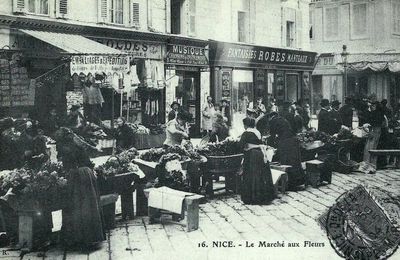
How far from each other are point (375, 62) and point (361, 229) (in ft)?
68.7

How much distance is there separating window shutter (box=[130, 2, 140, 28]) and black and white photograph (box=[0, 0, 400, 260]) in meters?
0.09

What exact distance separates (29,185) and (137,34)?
8927 millimetres

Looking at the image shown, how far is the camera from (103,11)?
43.1 feet

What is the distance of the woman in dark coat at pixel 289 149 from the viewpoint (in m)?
9.18

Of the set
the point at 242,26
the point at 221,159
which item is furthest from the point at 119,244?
the point at 242,26

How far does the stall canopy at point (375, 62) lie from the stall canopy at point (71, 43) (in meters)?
15.5

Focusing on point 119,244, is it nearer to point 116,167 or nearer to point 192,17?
point 116,167

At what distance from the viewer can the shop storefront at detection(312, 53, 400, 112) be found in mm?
24250

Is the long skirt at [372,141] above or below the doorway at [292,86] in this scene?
below

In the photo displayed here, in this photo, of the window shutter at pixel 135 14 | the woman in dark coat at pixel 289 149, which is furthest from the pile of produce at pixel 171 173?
the window shutter at pixel 135 14

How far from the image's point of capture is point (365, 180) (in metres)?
10.1

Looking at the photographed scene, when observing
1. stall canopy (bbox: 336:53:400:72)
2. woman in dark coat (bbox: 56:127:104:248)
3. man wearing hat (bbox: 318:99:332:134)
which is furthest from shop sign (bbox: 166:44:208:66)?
stall canopy (bbox: 336:53:400:72)

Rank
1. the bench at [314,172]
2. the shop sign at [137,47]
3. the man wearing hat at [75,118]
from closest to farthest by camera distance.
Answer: the bench at [314,172] < the man wearing hat at [75,118] < the shop sign at [137,47]

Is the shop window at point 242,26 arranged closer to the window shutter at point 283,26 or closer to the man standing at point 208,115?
the window shutter at point 283,26
